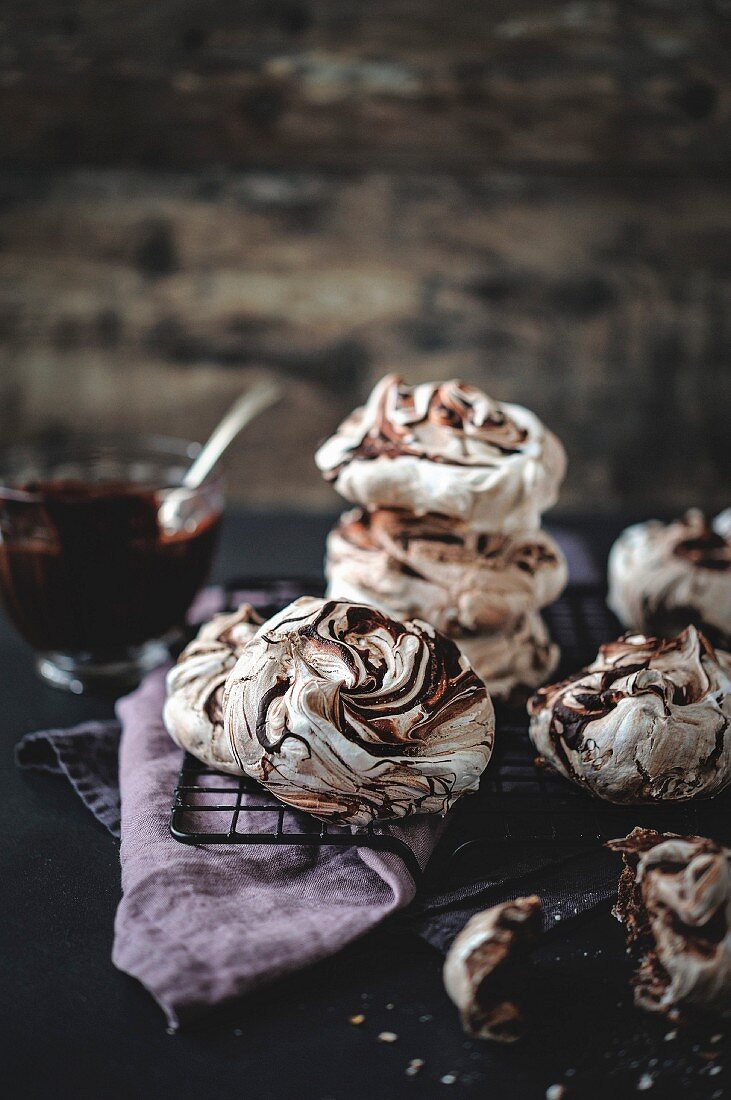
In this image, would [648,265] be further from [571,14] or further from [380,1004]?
[380,1004]

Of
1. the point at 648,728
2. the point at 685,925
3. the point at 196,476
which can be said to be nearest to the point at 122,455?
the point at 196,476

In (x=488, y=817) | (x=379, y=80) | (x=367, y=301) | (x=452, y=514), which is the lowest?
(x=488, y=817)

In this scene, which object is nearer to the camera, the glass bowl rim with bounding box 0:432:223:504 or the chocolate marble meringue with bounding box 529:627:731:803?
the chocolate marble meringue with bounding box 529:627:731:803

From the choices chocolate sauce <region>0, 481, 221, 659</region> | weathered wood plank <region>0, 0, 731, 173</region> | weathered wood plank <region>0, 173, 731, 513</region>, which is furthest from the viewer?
weathered wood plank <region>0, 173, 731, 513</region>

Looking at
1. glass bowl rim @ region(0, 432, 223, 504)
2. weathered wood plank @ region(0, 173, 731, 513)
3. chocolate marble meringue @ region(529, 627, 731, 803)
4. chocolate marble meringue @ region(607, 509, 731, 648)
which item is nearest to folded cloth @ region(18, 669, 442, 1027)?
chocolate marble meringue @ region(529, 627, 731, 803)

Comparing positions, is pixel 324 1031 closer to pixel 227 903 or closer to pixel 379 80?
pixel 227 903

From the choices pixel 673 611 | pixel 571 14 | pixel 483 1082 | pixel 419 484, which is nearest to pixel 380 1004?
pixel 483 1082

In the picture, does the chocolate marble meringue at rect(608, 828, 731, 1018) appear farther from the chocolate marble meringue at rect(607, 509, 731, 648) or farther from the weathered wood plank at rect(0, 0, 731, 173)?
the weathered wood plank at rect(0, 0, 731, 173)

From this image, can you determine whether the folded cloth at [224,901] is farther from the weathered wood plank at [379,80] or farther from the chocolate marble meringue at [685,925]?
the weathered wood plank at [379,80]
